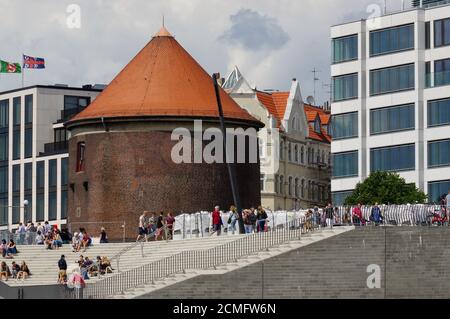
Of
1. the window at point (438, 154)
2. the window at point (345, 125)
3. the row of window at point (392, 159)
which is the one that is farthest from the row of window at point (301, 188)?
the window at point (438, 154)

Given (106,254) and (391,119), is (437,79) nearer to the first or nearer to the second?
(391,119)

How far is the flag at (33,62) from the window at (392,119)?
75.2ft

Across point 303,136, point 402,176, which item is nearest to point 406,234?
point 402,176

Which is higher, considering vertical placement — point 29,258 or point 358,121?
point 358,121

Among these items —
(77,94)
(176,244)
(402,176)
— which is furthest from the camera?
(77,94)

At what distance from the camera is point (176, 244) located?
3044 inches

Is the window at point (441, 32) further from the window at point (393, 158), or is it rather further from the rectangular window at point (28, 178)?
the rectangular window at point (28, 178)

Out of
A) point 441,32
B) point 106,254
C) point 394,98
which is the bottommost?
point 106,254

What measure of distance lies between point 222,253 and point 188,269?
1489 mm

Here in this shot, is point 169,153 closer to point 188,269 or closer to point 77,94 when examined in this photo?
point 188,269

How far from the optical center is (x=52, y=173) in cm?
13238

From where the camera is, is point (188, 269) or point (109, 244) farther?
point (109, 244)

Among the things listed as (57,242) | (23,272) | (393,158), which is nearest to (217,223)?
(57,242)

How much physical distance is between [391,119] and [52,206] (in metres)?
32.6
